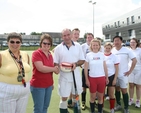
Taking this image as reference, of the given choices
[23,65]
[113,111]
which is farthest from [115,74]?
[23,65]

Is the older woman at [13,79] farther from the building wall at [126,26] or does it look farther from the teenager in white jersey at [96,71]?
the building wall at [126,26]

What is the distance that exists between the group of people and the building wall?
43614 millimetres

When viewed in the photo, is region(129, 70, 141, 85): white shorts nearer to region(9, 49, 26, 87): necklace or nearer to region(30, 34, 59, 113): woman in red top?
region(30, 34, 59, 113): woman in red top

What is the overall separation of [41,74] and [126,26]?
5344 cm

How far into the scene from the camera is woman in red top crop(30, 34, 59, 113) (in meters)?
3.16

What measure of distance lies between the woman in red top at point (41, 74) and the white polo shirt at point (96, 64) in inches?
37.9

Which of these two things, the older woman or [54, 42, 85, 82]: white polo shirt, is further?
[54, 42, 85, 82]: white polo shirt

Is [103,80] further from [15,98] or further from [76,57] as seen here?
[15,98]

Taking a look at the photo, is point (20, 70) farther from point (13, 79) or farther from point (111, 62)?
point (111, 62)

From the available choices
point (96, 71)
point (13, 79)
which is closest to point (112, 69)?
point (96, 71)

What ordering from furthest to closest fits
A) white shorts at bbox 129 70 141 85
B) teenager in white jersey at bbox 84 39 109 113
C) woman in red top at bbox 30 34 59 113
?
white shorts at bbox 129 70 141 85 < teenager in white jersey at bbox 84 39 109 113 < woman in red top at bbox 30 34 59 113

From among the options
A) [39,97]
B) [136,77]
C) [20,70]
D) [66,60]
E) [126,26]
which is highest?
[126,26]

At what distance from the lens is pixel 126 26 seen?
53312mm

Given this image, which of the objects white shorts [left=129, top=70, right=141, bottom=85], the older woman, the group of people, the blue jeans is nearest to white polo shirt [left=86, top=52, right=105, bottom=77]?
the group of people
